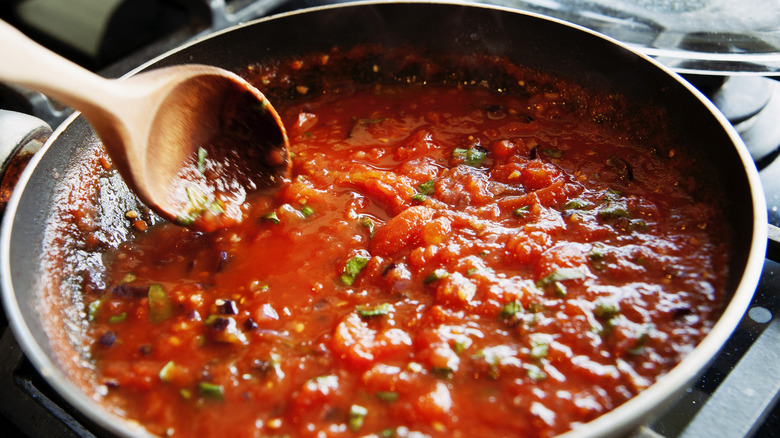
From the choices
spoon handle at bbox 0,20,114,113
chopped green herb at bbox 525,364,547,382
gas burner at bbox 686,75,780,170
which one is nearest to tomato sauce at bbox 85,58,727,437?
chopped green herb at bbox 525,364,547,382

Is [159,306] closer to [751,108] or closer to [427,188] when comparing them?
[427,188]

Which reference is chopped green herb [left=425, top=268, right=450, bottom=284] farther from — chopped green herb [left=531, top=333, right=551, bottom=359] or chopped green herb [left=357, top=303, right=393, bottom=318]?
chopped green herb [left=531, top=333, right=551, bottom=359]

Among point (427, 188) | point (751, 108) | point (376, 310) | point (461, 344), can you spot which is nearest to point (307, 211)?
point (427, 188)

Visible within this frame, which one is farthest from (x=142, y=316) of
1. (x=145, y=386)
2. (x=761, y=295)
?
(x=761, y=295)

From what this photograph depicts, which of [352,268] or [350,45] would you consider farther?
[350,45]

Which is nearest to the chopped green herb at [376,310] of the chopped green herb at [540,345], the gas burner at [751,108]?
the chopped green herb at [540,345]

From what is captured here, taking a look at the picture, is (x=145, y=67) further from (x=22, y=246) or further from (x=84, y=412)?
(x=84, y=412)

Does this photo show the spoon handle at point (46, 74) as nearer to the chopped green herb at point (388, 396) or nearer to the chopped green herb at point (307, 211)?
the chopped green herb at point (307, 211)
